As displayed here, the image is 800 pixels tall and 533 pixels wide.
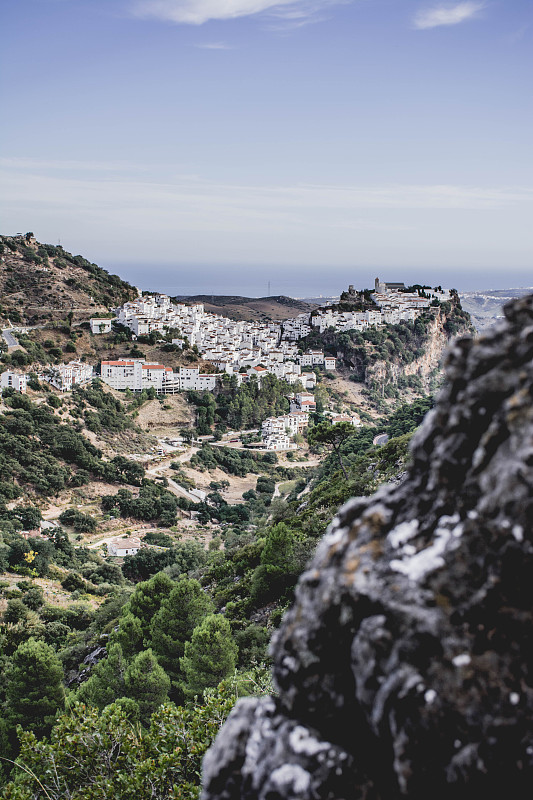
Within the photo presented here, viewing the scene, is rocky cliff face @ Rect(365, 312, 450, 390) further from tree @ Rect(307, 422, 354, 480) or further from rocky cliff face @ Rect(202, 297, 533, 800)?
rocky cliff face @ Rect(202, 297, 533, 800)

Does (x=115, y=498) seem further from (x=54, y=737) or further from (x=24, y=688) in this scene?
(x=54, y=737)

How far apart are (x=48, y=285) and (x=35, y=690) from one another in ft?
239

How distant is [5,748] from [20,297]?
71.2m

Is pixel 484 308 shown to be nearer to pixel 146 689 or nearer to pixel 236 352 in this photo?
pixel 236 352

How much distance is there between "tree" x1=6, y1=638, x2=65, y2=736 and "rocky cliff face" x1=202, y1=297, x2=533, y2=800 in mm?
11944

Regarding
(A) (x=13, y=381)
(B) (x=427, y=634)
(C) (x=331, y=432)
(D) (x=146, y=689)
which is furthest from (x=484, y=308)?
(B) (x=427, y=634)

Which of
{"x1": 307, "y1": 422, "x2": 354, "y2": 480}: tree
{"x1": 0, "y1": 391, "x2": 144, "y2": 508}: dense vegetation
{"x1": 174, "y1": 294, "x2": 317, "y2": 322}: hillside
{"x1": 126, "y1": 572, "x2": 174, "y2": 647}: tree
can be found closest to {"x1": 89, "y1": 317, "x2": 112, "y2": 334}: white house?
{"x1": 0, "y1": 391, "x2": 144, "y2": 508}: dense vegetation

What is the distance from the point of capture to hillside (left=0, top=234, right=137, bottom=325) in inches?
2848

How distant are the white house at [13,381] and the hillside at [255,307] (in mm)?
73799

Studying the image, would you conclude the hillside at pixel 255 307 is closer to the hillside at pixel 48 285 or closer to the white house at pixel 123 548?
the hillside at pixel 48 285

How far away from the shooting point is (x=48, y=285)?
77375mm

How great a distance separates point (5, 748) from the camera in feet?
37.7

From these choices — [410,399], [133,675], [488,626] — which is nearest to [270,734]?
[488,626]

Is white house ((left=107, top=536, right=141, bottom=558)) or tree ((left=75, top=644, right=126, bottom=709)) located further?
white house ((left=107, top=536, right=141, bottom=558))
